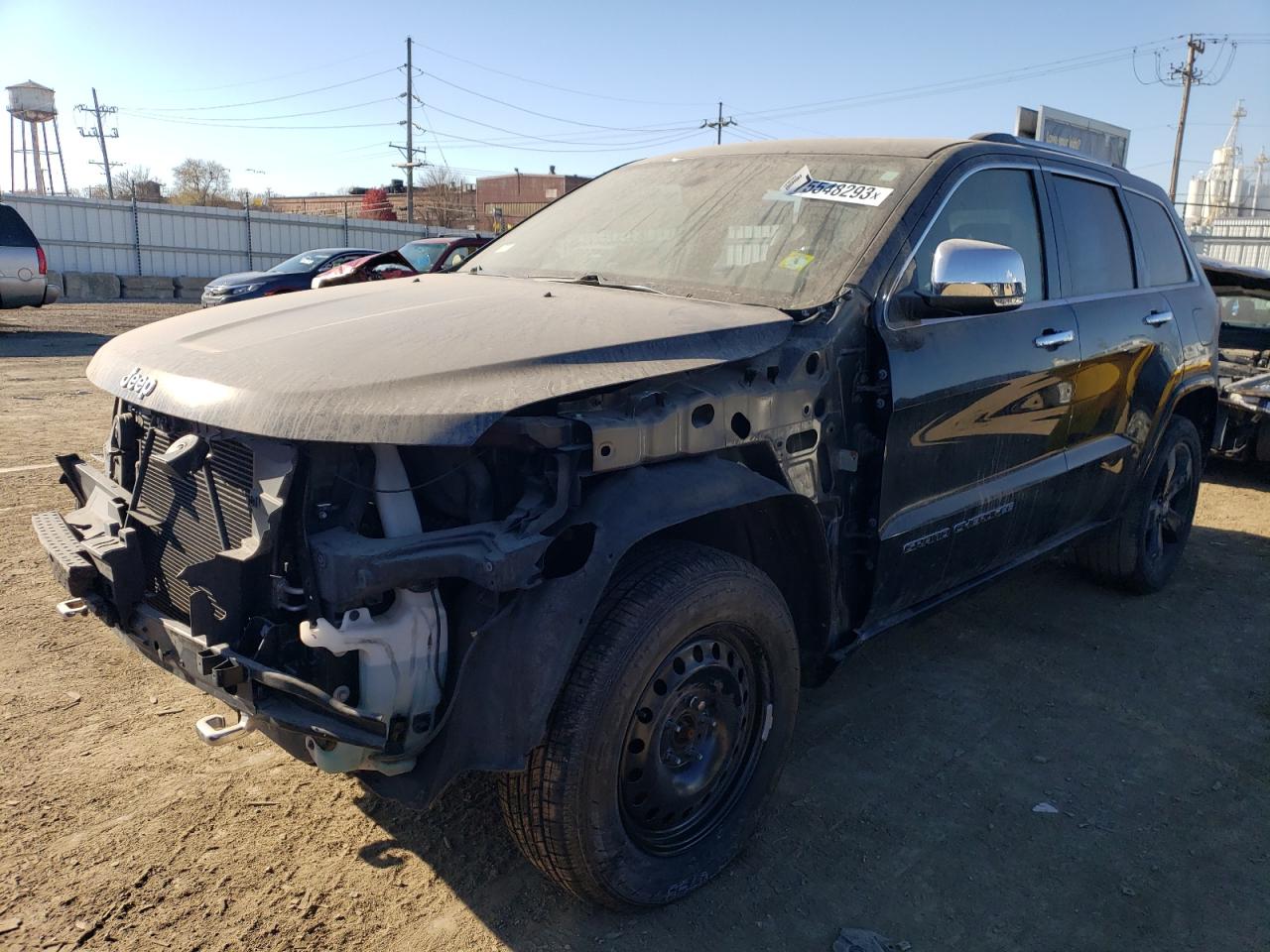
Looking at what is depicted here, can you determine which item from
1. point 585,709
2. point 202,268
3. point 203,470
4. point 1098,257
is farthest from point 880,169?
point 202,268

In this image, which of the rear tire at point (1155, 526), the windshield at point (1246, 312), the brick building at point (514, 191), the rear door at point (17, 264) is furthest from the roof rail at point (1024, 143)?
the brick building at point (514, 191)

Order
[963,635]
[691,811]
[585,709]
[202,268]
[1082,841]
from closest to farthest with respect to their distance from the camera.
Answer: [585,709] < [691,811] < [1082,841] < [963,635] < [202,268]

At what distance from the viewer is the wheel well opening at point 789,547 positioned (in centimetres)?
270

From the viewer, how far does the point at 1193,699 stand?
3.92m

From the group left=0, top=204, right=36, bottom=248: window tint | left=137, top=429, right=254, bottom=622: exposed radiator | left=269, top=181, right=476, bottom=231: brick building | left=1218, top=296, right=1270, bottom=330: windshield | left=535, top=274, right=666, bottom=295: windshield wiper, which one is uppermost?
left=269, top=181, right=476, bottom=231: brick building

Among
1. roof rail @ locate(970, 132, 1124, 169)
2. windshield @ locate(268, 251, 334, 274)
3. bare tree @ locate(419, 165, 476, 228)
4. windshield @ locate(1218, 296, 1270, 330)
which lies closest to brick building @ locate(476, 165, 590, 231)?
bare tree @ locate(419, 165, 476, 228)

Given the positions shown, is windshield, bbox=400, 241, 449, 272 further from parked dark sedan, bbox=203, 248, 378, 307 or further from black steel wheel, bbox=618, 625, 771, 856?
black steel wheel, bbox=618, 625, 771, 856

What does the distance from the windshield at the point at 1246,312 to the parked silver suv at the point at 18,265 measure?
617 inches

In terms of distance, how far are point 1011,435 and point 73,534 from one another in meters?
3.06

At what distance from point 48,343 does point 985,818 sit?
14125 millimetres

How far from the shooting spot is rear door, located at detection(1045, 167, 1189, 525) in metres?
3.89

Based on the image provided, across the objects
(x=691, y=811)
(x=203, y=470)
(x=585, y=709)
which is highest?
(x=203, y=470)

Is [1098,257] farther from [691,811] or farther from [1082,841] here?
[691,811]

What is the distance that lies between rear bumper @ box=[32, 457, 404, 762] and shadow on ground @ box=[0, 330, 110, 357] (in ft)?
35.1
